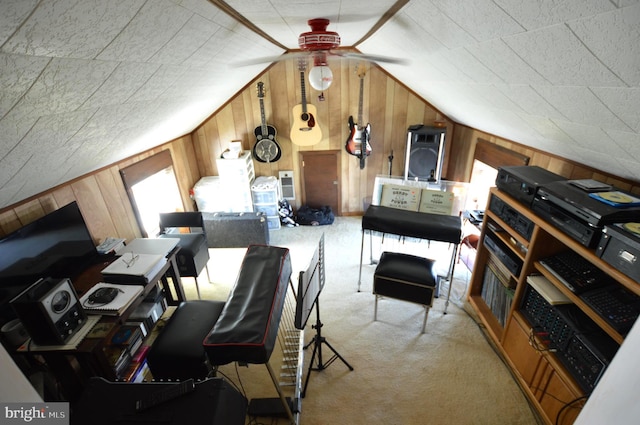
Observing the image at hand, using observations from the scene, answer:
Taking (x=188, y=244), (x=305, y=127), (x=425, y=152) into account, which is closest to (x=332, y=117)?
(x=305, y=127)

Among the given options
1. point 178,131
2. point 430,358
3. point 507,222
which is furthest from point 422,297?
point 178,131

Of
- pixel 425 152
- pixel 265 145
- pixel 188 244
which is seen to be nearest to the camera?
pixel 188 244

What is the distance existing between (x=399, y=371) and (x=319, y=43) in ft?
8.26

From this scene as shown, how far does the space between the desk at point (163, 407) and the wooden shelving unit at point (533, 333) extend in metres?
1.80

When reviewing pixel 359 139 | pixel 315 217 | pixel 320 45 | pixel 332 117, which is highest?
pixel 320 45

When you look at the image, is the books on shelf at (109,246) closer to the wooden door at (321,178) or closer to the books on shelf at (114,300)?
the books on shelf at (114,300)

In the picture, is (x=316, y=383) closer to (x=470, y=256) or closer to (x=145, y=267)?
(x=145, y=267)

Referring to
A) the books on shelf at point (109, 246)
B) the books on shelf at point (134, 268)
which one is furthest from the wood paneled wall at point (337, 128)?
the books on shelf at point (134, 268)

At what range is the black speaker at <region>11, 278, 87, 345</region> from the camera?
152 cm

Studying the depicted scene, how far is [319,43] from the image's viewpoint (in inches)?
73.4

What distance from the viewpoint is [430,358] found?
242 cm

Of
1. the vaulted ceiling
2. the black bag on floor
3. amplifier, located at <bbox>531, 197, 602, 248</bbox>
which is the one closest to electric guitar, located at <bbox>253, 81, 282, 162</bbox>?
the black bag on floor

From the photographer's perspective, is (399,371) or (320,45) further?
(399,371)

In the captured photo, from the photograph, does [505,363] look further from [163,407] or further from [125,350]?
[125,350]
